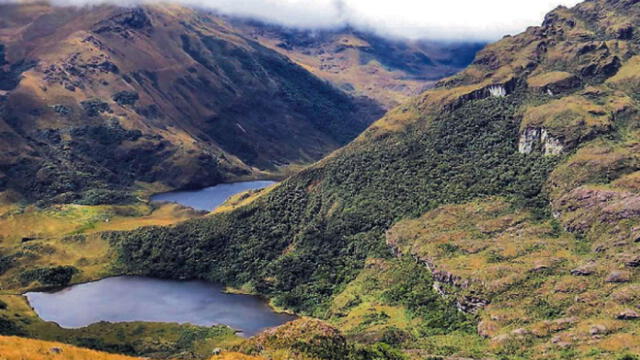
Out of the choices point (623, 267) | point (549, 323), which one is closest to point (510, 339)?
point (549, 323)

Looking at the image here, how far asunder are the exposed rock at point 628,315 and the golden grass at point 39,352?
132562 mm

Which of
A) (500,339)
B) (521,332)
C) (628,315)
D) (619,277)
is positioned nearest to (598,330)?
(628,315)

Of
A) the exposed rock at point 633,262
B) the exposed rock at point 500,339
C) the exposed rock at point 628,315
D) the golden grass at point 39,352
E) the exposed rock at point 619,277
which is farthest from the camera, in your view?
the exposed rock at point 633,262

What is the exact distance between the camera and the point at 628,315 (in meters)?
177

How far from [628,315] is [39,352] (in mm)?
144902

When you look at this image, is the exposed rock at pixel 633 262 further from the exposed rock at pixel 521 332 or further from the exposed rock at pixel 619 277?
the exposed rock at pixel 521 332

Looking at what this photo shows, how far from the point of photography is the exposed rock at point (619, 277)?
19300 cm

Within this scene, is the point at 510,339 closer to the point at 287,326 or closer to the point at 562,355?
the point at 562,355

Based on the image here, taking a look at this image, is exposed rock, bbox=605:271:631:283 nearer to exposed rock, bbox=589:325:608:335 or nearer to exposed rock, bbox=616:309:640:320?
exposed rock, bbox=616:309:640:320

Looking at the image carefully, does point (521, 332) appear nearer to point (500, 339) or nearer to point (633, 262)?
point (500, 339)

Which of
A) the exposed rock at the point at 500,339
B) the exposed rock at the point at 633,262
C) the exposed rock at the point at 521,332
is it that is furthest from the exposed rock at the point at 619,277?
the exposed rock at the point at 500,339

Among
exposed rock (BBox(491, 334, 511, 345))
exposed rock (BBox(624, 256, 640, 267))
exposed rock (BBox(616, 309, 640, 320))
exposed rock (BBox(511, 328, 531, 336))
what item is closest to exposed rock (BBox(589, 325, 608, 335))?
exposed rock (BBox(616, 309, 640, 320))

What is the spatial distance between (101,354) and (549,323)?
131 m

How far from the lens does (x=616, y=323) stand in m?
177
